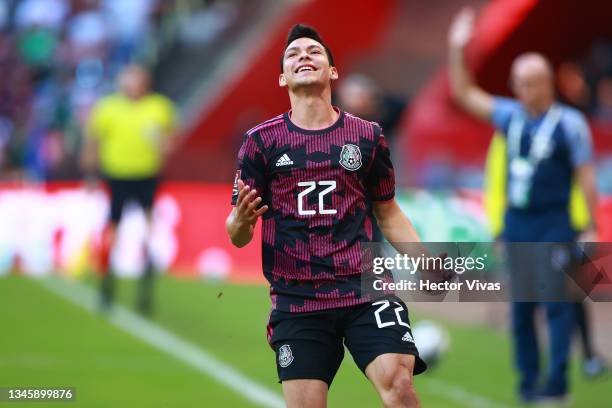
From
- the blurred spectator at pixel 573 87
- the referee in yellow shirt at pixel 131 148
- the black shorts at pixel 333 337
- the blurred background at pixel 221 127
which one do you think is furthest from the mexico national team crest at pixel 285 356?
the blurred spectator at pixel 573 87

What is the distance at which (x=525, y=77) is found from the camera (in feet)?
30.6

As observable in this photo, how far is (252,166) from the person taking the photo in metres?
6.12

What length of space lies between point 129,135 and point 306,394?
9228 mm

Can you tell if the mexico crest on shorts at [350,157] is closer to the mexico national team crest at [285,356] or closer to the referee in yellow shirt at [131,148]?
the mexico national team crest at [285,356]

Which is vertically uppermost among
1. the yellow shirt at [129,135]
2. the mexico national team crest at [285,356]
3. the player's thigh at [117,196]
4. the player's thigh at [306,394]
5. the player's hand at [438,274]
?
the yellow shirt at [129,135]

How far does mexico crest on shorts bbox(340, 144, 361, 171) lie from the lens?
6.10 metres

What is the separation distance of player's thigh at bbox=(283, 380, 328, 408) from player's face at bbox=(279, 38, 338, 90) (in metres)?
1.37

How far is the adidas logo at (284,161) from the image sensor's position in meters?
6.10

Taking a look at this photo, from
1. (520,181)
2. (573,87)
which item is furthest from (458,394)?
(573,87)

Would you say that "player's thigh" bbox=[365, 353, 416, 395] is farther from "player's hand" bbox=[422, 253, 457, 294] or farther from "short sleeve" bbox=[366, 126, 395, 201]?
"short sleeve" bbox=[366, 126, 395, 201]

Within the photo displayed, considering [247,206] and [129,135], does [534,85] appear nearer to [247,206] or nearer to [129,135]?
[247,206]

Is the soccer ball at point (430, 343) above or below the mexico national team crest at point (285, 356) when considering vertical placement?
above

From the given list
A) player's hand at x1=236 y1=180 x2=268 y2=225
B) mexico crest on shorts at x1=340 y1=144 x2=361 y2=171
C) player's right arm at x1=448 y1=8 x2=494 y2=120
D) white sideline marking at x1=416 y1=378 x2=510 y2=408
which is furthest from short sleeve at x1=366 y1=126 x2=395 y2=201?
white sideline marking at x1=416 y1=378 x2=510 y2=408

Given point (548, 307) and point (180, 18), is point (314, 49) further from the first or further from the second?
point (180, 18)
